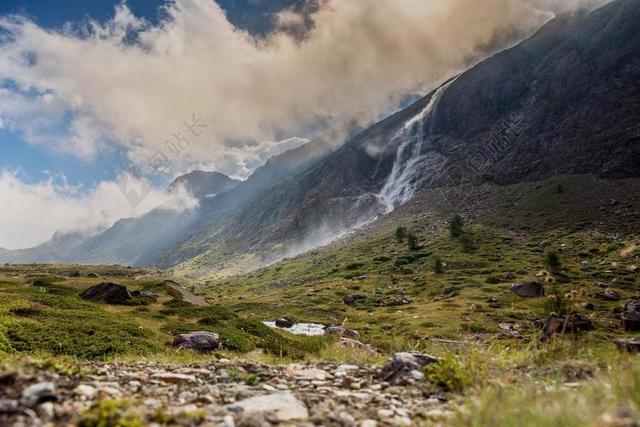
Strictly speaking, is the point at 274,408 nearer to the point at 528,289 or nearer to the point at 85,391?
the point at 85,391

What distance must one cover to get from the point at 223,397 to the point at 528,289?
68.0 metres

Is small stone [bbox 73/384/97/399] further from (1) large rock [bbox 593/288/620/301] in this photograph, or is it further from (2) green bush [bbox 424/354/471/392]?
(1) large rock [bbox 593/288/620/301]

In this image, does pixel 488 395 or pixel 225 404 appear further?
pixel 225 404

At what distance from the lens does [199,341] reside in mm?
24203

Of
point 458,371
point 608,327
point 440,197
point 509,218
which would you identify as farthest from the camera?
point 440,197

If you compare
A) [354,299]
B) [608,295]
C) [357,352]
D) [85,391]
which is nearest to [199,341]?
[357,352]

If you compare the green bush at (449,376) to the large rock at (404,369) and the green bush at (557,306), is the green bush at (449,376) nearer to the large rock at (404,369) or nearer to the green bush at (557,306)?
the large rock at (404,369)

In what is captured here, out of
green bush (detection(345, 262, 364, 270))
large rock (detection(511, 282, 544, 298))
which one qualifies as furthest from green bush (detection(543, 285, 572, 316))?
green bush (detection(345, 262, 364, 270))

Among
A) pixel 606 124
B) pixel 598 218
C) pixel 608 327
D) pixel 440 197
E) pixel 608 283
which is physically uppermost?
pixel 606 124

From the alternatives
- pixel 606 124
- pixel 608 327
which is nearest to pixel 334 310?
pixel 608 327

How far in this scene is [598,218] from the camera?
111 meters

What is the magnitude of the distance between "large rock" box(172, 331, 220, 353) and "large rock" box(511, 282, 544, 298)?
5505cm

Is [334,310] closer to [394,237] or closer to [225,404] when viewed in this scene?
[225,404]

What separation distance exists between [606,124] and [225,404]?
197046mm
